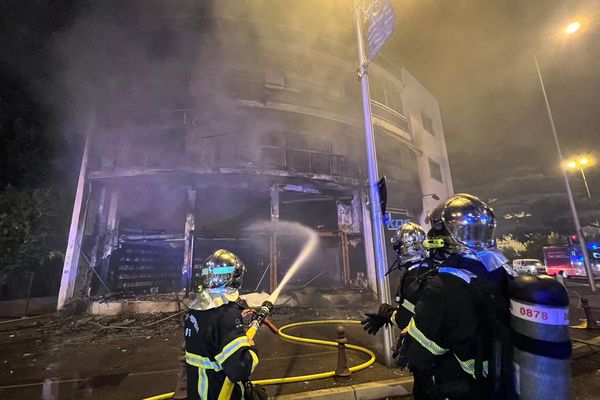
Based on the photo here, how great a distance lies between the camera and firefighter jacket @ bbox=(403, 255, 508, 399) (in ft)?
5.67

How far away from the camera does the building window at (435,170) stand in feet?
59.7

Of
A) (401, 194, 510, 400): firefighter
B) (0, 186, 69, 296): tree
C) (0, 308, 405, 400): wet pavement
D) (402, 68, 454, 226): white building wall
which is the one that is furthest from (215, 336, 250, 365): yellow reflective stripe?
(402, 68, 454, 226): white building wall

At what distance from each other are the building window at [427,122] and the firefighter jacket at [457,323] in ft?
63.1

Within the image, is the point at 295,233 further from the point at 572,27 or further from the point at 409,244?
Result: the point at 572,27

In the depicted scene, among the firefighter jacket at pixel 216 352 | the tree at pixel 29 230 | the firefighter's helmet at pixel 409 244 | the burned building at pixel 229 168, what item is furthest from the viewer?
the tree at pixel 29 230

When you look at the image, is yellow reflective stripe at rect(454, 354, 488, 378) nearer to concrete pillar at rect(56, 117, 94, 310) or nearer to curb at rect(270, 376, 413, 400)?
curb at rect(270, 376, 413, 400)

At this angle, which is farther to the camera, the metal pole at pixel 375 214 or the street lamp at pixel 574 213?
the street lamp at pixel 574 213

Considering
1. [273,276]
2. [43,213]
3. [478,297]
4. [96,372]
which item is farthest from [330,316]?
[43,213]

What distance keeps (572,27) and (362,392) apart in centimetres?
1524

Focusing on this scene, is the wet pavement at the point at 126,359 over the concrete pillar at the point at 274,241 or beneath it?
beneath

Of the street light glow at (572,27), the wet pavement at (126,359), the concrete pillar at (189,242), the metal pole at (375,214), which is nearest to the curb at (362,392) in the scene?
the wet pavement at (126,359)

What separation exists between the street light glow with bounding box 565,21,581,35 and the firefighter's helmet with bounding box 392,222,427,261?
13135mm

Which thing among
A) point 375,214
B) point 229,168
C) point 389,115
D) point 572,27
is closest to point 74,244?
point 229,168

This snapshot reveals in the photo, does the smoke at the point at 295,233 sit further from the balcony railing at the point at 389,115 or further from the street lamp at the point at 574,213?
the street lamp at the point at 574,213
